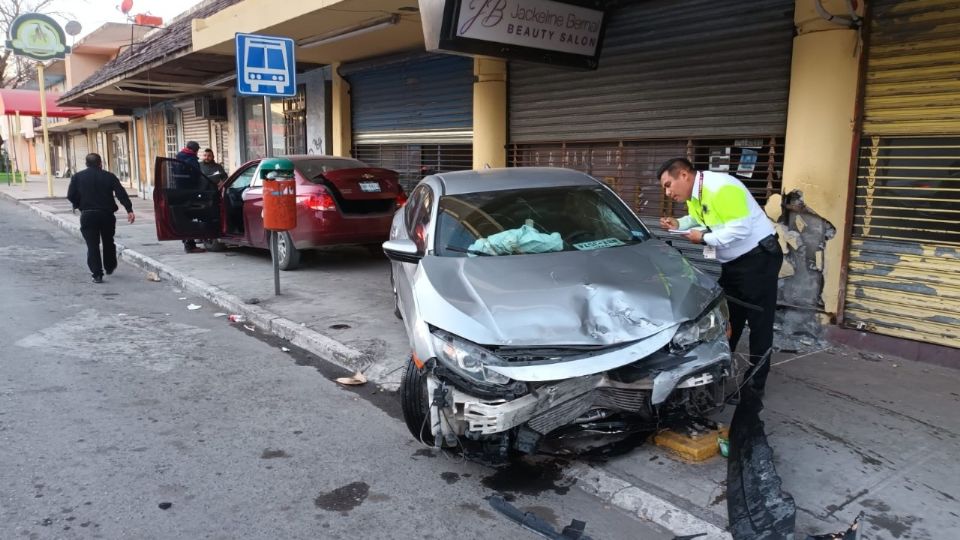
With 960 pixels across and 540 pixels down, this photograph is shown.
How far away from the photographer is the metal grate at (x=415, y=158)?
10.9 meters

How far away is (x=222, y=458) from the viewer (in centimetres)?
392

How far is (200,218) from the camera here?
9.70 m

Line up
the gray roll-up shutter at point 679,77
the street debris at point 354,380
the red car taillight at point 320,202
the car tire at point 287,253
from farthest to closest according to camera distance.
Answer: the car tire at point 287,253 → the red car taillight at point 320,202 → the gray roll-up shutter at point 679,77 → the street debris at point 354,380

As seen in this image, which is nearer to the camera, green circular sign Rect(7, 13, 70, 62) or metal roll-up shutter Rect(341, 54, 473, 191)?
metal roll-up shutter Rect(341, 54, 473, 191)

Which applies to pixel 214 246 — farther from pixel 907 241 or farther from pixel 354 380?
pixel 907 241

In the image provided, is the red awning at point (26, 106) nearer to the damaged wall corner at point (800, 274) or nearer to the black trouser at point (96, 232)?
the black trouser at point (96, 232)

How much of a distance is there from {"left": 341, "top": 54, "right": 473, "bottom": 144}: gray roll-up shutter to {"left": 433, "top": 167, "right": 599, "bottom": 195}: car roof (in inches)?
204

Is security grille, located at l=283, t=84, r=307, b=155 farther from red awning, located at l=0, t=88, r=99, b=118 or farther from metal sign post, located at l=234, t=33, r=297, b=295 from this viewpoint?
red awning, located at l=0, t=88, r=99, b=118

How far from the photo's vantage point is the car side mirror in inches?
182

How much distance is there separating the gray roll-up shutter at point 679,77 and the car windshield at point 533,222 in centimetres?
231

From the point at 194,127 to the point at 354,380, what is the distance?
17.9 m

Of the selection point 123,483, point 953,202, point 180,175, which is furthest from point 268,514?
point 180,175

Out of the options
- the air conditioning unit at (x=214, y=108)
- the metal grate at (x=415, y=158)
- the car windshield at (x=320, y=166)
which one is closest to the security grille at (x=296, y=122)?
the metal grate at (x=415, y=158)

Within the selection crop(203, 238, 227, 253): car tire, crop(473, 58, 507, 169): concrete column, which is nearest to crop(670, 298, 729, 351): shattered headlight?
crop(473, 58, 507, 169): concrete column
